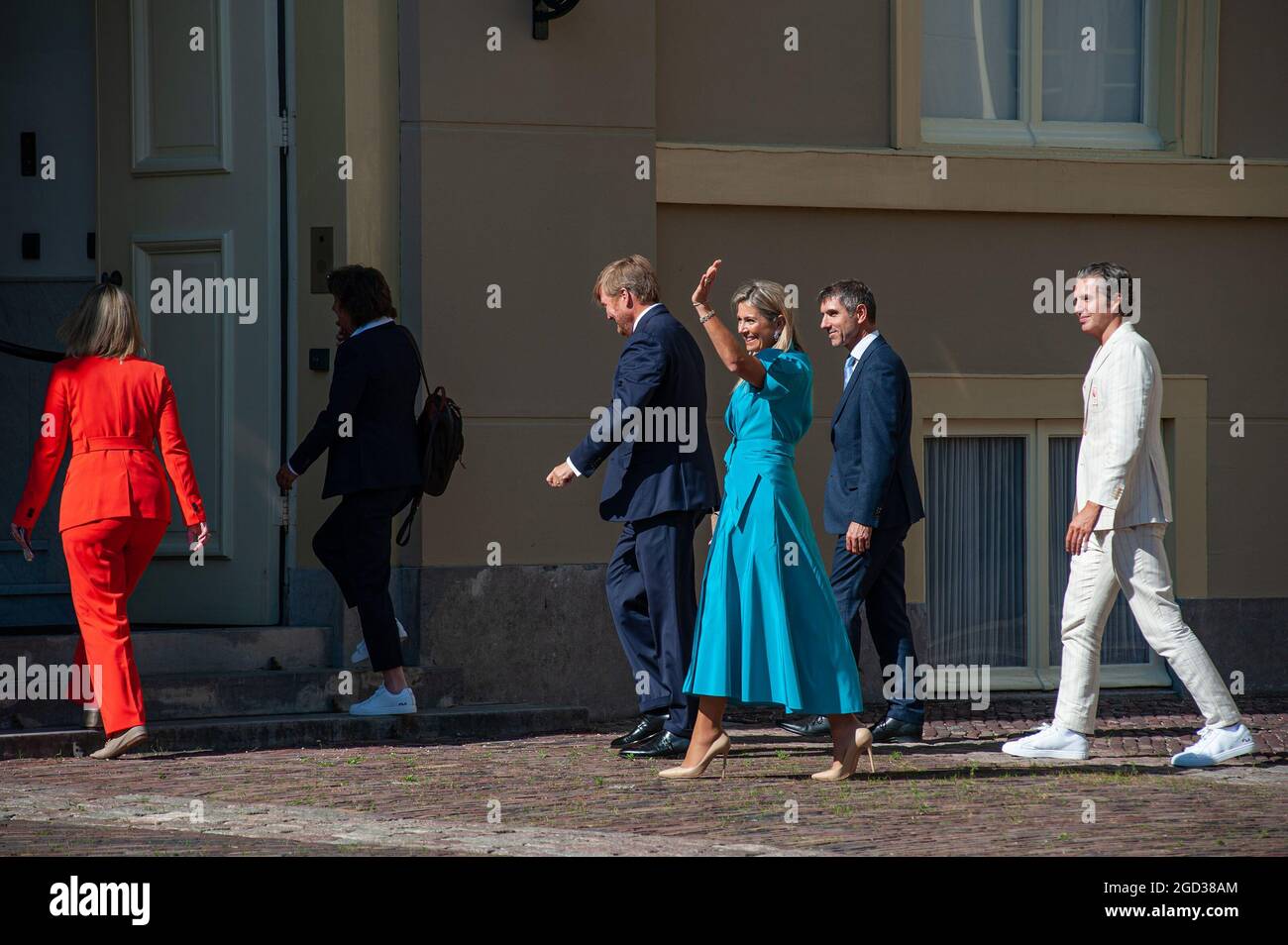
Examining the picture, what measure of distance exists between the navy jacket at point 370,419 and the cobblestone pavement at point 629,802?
46.2 inches

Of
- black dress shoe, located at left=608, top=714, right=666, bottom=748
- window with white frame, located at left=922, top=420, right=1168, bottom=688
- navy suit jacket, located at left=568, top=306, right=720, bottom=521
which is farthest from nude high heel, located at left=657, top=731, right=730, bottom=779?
window with white frame, located at left=922, top=420, right=1168, bottom=688

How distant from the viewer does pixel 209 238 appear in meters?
9.30

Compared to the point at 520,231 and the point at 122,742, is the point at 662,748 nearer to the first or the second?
the point at 122,742

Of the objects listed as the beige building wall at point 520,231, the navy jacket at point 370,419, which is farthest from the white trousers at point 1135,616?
the navy jacket at point 370,419

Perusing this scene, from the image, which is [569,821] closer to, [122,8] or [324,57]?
[324,57]

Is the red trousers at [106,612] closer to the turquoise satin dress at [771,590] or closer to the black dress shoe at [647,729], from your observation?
the black dress shoe at [647,729]

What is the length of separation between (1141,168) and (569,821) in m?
5.48

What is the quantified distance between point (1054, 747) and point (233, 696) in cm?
351

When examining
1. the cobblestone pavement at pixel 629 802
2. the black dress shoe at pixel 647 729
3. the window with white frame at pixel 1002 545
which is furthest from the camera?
the window with white frame at pixel 1002 545

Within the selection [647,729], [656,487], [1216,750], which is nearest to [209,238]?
[656,487]

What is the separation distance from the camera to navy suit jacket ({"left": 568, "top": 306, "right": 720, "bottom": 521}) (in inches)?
298

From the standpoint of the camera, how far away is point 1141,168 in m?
10.0

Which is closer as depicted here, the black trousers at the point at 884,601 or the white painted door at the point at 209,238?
the black trousers at the point at 884,601

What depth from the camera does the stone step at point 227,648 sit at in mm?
8531
